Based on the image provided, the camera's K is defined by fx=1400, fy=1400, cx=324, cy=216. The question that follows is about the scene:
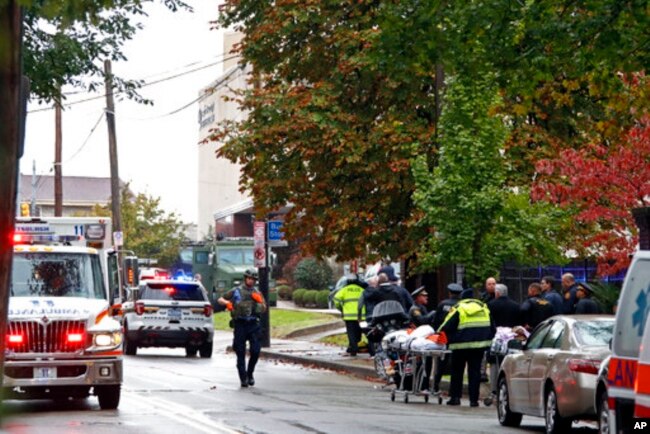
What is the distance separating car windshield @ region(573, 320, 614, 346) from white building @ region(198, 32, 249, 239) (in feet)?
227

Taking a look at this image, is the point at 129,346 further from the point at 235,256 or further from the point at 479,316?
the point at 235,256

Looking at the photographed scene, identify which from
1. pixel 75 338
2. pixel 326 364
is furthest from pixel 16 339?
pixel 326 364

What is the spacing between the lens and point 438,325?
21359 millimetres

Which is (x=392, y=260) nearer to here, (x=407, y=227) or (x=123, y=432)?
(x=407, y=227)

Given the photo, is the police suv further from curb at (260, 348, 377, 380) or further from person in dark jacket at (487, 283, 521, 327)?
person in dark jacket at (487, 283, 521, 327)

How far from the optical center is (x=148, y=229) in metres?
90.3

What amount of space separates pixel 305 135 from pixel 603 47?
13.9 m

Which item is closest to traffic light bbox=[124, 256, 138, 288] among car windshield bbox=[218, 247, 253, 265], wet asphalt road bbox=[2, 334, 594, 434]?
wet asphalt road bbox=[2, 334, 594, 434]

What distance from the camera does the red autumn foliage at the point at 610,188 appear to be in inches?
915

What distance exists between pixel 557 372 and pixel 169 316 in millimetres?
16994

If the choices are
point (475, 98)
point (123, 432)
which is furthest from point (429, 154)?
point (123, 432)

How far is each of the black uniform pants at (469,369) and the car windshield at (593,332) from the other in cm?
440

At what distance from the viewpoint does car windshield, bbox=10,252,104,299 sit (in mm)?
18203

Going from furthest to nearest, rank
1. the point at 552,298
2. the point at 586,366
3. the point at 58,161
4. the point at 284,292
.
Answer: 1. the point at 284,292
2. the point at 58,161
3. the point at 552,298
4. the point at 586,366
